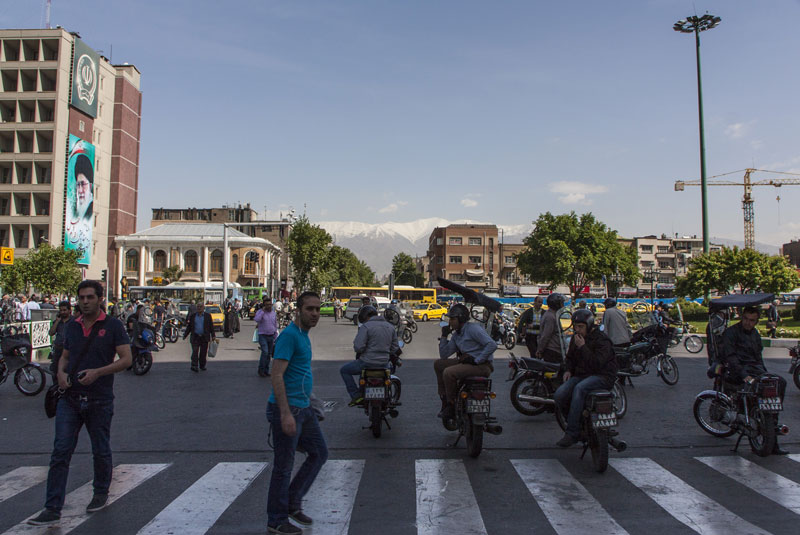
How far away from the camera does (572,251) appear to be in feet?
229

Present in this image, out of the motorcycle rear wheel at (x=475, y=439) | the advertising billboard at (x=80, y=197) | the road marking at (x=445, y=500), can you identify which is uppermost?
the advertising billboard at (x=80, y=197)

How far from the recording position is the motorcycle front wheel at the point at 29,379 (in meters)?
11.6

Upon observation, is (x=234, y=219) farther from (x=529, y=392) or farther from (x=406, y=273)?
(x=529, y=392)

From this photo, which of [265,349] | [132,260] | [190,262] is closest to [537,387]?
[265,349]

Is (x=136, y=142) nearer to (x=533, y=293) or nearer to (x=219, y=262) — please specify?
(x=219, y=262)

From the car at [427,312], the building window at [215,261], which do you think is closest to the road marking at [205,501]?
the car at [427,312]

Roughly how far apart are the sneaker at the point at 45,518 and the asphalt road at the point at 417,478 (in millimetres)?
85

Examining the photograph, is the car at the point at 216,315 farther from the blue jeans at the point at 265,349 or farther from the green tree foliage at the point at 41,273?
the blue jeans at the point at 265,349

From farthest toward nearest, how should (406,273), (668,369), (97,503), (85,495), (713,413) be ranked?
(406,273), (668,369), (713,413), (85,495), (97,503)

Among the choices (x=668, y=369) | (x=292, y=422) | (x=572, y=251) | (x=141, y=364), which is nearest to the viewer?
(x=292, y=422)

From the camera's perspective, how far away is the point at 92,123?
62.6m

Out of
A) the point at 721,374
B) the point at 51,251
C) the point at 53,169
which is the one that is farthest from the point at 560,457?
the point at 53,169

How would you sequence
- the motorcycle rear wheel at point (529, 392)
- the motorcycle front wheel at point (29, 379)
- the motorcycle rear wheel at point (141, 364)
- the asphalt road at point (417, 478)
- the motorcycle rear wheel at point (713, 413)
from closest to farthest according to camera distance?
the asphalt road at point (417, 478) → the motorcycle rear wheel at point (713, 413) → the motorcycle rear wheel at point (529, 392) → the motorcycle front wheel at point (29, 379) → the motorcycle rear wheel at point (141, 364)

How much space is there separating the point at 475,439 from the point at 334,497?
192 centimetres
